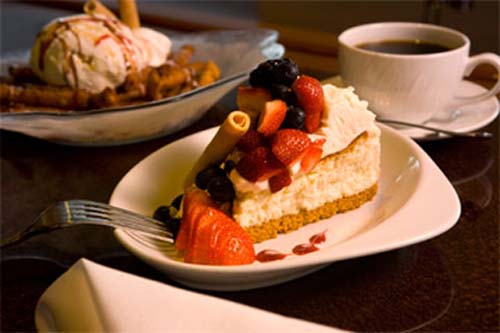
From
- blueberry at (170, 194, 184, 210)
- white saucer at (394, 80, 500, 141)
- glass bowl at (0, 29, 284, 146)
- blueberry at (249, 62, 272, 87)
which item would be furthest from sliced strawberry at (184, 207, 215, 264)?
white saucer at (394, 80, 500, 141)

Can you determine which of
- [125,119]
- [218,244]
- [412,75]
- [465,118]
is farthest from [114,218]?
[465,118]

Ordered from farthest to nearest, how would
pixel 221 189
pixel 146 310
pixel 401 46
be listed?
pixel 401 46 → pixel 221 189 → pixel 146 310

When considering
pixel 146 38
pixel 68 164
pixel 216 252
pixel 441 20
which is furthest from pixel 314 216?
pixel 441 20

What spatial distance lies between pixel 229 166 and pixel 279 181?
0.22 ft

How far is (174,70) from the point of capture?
1.18 meters

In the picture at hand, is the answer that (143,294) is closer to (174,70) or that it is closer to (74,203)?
(74,203)

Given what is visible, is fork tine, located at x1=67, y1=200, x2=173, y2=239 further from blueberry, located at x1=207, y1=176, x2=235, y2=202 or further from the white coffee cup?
the white coffee cup

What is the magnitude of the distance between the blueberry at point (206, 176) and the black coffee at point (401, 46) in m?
0.49

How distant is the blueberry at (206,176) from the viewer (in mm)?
780

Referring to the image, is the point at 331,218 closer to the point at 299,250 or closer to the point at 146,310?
the point at 299,250

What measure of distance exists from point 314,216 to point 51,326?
0.37 metres

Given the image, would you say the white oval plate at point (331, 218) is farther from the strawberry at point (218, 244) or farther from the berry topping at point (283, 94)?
the berry topping at point (283, 94)

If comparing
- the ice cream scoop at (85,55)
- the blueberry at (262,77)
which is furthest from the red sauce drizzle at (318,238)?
the ice cream scoop at (85,55)

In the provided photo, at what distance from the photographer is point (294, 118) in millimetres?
779
